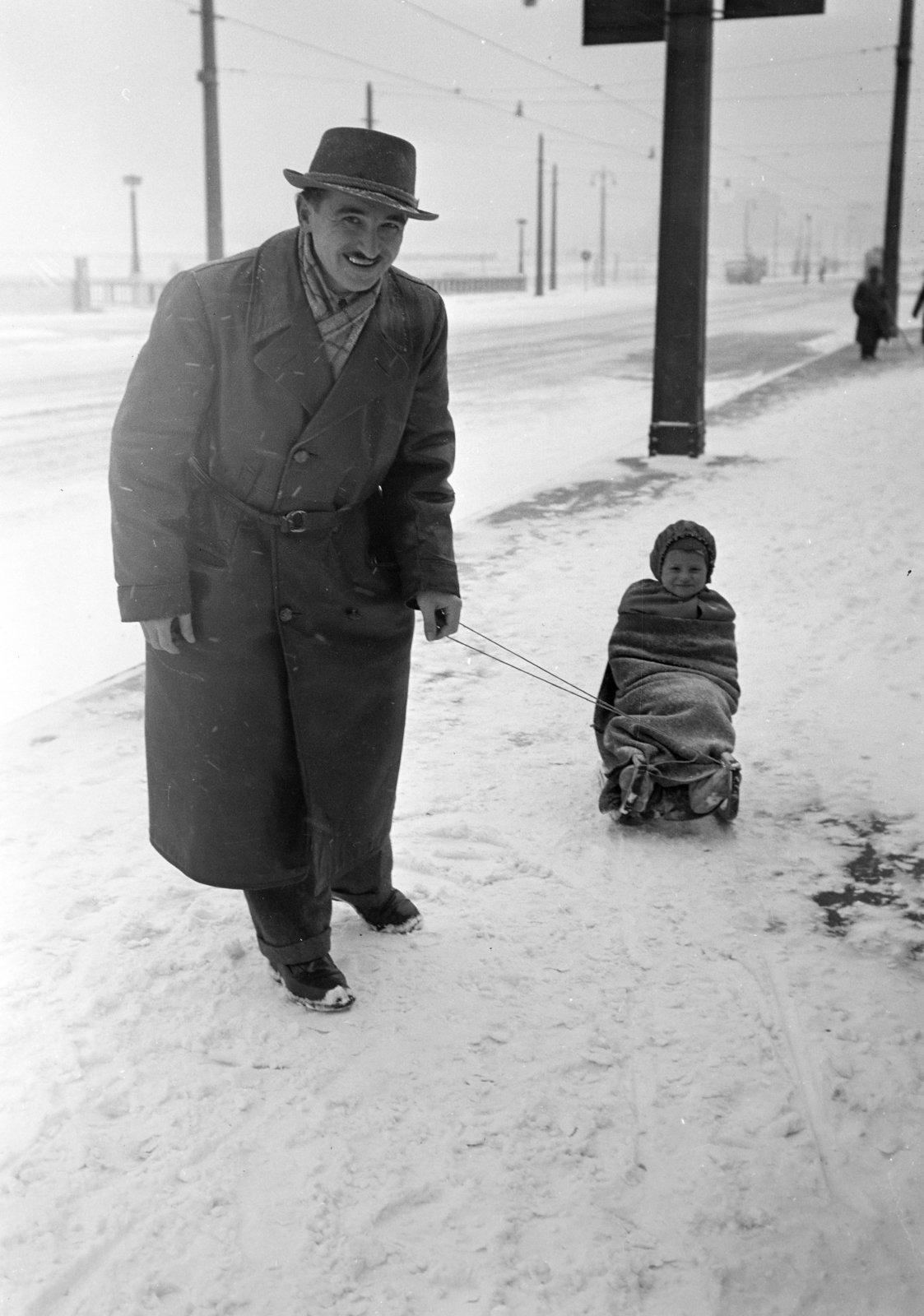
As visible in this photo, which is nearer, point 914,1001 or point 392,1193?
point 392,1193

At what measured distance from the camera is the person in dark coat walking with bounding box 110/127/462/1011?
2.55m

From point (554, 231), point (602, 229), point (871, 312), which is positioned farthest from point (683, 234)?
point (602, 229)

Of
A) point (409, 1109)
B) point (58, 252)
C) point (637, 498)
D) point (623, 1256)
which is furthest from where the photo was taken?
point (58, 252)

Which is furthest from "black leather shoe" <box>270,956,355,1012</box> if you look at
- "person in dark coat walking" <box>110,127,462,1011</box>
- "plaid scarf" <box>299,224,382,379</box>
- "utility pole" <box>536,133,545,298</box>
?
"utility pole" <box>536,133,545,298</box>

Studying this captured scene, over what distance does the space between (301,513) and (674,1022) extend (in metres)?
1.31

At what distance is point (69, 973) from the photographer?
299 centimetres

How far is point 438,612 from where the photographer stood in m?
2.93

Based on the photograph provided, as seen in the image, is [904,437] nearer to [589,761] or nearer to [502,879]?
[589,761]

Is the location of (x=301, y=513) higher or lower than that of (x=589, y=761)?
higher

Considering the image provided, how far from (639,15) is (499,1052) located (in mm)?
9007

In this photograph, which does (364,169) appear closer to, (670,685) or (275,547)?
(275,547)

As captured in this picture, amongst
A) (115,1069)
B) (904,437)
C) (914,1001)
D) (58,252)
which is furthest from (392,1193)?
(58,252)

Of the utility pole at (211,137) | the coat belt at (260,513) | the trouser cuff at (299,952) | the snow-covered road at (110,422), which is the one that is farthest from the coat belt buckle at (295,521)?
the utility pole at (211,137)

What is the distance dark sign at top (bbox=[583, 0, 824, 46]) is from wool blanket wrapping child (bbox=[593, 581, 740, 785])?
7210 mm
